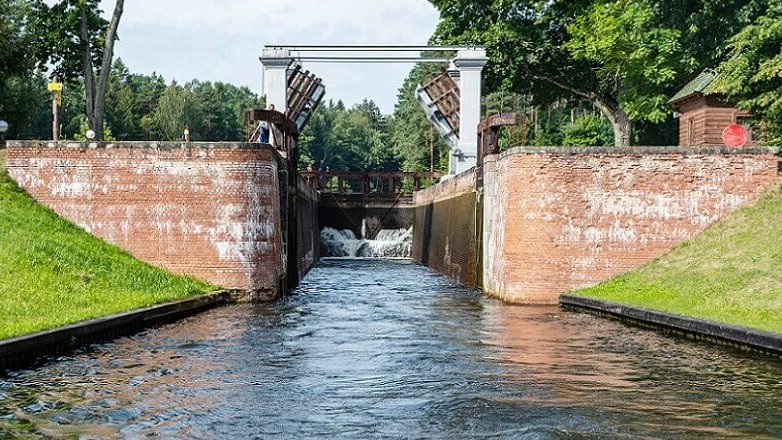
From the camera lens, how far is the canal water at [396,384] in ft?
29.5

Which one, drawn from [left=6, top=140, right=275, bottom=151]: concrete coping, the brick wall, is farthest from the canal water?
the brick wall

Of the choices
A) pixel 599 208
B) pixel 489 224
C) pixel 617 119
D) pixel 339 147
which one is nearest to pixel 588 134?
pixel 617 119

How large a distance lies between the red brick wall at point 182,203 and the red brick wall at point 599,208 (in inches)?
232

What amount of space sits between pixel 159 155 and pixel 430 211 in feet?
67.4

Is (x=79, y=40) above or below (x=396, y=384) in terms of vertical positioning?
above

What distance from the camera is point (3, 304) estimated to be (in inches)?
558

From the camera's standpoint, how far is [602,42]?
37719mm

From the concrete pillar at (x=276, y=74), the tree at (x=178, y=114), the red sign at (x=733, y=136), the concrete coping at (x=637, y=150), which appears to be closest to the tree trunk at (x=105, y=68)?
the concrete pillar at (x=276, y=74)

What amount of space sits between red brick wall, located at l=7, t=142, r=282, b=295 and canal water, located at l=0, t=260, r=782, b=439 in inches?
149

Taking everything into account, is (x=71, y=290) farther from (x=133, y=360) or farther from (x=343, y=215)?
(x=343, y=215)

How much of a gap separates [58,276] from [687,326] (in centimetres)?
1139

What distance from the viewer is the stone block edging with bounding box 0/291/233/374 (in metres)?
11.6

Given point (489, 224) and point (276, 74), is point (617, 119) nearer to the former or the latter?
point (276, 74)

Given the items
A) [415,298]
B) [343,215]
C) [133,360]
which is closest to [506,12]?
[343,215]
